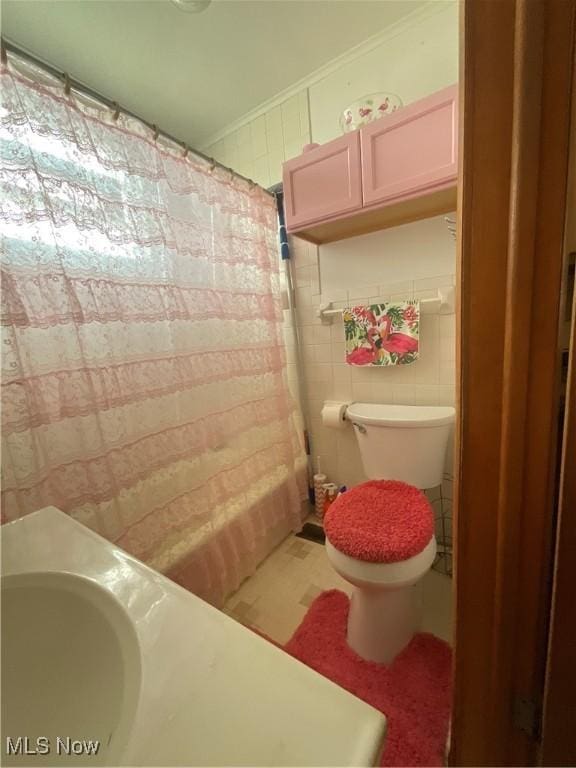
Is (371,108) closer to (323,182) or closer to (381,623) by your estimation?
(323,182)

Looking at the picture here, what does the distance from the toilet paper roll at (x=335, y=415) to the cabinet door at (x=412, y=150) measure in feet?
2.96

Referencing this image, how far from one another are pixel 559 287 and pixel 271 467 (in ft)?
4.51

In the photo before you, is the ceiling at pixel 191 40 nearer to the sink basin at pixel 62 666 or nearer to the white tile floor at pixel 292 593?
the sink basin at pixel 62 666

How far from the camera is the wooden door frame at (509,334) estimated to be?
385mm

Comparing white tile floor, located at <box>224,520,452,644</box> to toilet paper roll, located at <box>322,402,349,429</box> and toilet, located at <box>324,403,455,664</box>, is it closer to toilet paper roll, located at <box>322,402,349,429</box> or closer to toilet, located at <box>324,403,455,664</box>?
toilet, located at <box>324,403,455,664</box>

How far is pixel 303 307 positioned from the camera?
1702 mm

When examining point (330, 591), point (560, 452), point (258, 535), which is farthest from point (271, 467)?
point (560, 452)

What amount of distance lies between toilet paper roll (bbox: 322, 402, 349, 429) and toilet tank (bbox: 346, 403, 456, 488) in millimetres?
165

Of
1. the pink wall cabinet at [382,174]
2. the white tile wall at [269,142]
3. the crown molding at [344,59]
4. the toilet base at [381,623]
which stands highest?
the crown molding at [344,59]

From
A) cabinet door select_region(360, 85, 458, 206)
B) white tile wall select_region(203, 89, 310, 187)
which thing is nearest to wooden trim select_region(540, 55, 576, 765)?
cabinet door select_region(360, 85, 458, 206)

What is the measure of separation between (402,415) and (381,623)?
75 cm

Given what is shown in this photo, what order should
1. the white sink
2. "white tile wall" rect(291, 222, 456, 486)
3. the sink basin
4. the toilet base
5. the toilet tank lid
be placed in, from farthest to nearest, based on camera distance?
"white tile wall" rect(291, 222, 456, 486) < the toilet tank lid < the toilet base < the sink basin < the white sink

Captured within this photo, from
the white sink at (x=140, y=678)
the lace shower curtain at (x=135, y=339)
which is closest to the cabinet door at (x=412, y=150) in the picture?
the lace shower curtain at (x=135, y=339)

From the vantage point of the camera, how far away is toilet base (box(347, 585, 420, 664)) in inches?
39.4
